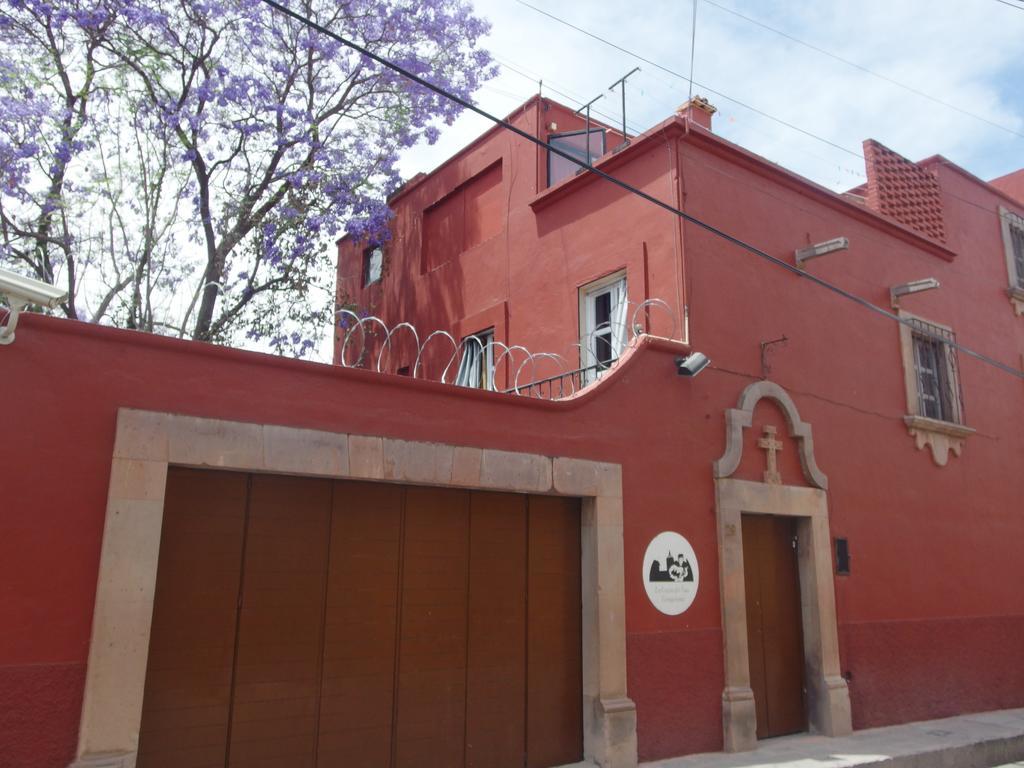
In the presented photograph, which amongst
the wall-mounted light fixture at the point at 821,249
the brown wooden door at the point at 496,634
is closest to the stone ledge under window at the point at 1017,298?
the wall-mounted light fixture at the point at 821,249

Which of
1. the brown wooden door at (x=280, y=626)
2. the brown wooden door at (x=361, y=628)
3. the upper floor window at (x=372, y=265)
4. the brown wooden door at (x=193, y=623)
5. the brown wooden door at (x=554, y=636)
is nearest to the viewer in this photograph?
the brown wooden door at (x=193, y=623)

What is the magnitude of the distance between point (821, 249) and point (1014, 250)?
248 inches

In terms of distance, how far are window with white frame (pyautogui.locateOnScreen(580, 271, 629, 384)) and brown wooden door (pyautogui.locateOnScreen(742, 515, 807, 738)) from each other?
2.49 meters

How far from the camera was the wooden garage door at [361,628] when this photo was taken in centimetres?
591

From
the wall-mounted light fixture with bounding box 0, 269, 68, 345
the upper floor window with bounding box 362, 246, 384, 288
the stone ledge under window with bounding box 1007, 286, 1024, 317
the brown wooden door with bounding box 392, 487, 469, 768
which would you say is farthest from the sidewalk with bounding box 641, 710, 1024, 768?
the upper floor window with bounding box 362, 246, 384, 288

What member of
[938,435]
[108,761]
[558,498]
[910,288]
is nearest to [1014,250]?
Answer: [910,288]

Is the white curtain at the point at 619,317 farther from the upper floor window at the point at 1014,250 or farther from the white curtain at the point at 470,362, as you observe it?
the upper floor window at the point at 1014,250

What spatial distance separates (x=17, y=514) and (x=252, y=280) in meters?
9.67

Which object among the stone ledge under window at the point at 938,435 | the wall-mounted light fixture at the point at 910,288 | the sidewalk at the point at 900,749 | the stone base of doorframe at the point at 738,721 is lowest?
the sidewalk at the point at 900,749

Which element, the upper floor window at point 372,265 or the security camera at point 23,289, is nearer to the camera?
the security camera at point 23,289

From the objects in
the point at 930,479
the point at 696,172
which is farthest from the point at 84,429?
the point at 930,479

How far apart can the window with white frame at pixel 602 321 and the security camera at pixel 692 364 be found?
1.10m

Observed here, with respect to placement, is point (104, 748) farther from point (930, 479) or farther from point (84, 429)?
point (930, 479)

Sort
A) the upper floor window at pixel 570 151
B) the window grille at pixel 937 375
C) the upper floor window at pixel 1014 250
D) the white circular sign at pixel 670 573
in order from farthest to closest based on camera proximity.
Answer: the upper floor window at pixel 1014 250
the window grille at pixel 937 375
the upper floor window at pixel 570 151
the white circular sign at pixel 670 573
